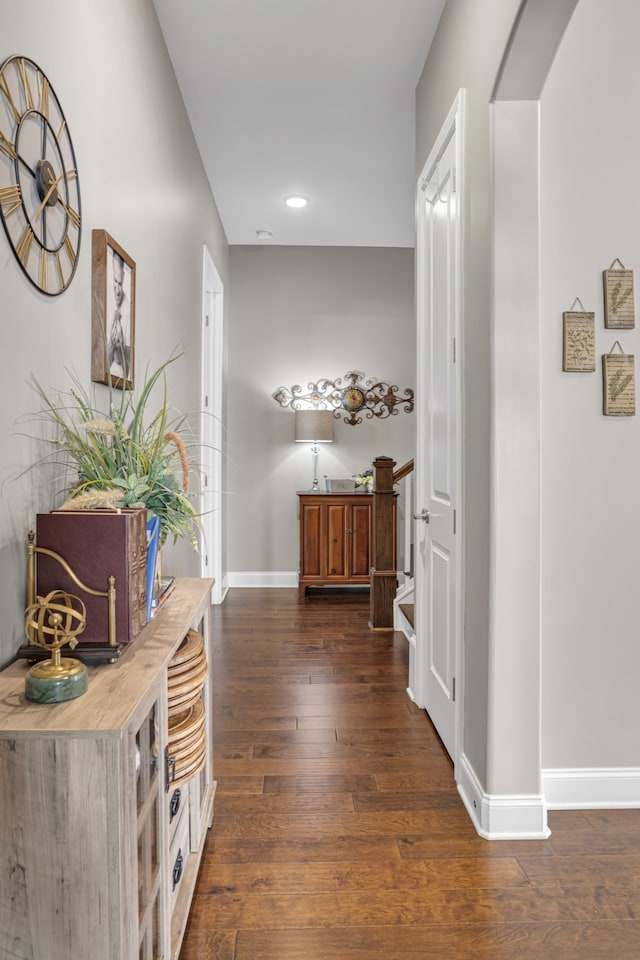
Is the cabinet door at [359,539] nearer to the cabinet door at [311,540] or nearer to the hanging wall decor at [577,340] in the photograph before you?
the cabinet door at [311,540]

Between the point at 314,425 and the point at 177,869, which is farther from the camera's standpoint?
the point at 314,425

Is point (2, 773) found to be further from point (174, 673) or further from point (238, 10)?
point (238, 10)

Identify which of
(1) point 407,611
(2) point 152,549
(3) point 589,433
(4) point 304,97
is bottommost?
(1) point 407,611

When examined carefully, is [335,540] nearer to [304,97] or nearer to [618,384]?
[304,97]

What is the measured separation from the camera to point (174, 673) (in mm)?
1428

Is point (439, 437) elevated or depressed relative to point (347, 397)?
depressed

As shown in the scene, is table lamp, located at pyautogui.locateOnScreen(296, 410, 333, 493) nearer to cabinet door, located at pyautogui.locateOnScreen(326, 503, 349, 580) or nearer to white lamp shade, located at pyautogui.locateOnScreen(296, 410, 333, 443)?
white lamp shade, located at pyautogui.locateOnScreen(296, 410, 333, 443)

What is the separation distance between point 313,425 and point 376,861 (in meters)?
3.83

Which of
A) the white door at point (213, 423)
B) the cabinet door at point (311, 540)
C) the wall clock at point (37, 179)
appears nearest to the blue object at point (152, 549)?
the wall clock at point (37, 179)

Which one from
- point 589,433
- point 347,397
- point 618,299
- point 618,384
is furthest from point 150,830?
point 347,397

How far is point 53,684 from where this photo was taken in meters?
1.01

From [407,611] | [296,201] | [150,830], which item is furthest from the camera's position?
[296,201]

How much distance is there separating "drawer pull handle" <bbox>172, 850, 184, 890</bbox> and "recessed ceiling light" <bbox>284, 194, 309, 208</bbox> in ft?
12.9

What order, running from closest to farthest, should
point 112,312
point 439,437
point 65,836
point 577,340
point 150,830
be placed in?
point 65,836 < point 150,830 < point 112,312 < point 577,340 < point 439,437
